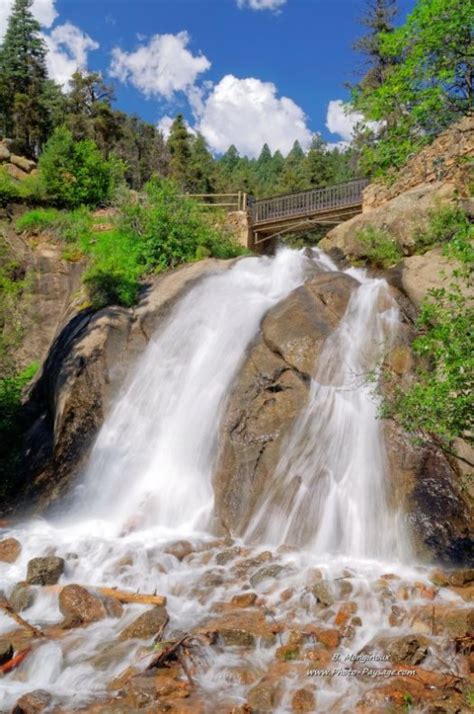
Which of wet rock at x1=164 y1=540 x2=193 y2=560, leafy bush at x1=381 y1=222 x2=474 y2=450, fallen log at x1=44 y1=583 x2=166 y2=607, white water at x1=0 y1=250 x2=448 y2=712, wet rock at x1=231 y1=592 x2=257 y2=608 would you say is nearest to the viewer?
leafy bush at x1=381 y1=222 x2=474 y2=450

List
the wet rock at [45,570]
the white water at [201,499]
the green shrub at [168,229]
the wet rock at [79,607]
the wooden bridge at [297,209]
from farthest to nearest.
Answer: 1. the wooden bridge at [297,209]
2. the green shrub at [168,229]
3. the wet rock at [45,570]
4. the wet rock at [79,607]
5. the white water at [201,499]

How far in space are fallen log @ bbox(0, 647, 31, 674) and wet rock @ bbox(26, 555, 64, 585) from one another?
1723mm

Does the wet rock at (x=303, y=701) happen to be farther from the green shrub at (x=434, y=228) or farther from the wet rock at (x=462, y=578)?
the green shrub at (x=434, y=228)

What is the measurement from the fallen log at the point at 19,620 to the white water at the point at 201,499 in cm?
17

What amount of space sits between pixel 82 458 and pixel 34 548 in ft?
10.6

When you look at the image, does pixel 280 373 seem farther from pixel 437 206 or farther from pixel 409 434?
pixel 437 206

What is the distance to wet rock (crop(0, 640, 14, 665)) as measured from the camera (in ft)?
22.3

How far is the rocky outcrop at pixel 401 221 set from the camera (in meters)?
17.1

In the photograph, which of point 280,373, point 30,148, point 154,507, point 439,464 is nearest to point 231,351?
point 280,373

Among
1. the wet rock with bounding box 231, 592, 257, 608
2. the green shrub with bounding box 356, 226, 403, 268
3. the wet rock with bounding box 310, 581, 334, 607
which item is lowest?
the wet rock with bounding box 231, 592, 257, 608

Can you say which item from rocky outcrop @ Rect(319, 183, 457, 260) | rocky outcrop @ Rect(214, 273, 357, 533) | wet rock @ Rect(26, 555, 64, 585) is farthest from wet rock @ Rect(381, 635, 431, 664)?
rocky outcrop @ Rect(319, 183, 457, 260)

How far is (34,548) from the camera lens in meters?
10.1

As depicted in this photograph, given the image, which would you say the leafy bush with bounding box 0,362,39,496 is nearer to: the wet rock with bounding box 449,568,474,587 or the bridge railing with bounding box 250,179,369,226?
the wet rock with bounding box 449,568,474,587

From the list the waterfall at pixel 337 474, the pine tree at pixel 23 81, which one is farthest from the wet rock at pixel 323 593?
the pine tree at pixel 23 81
